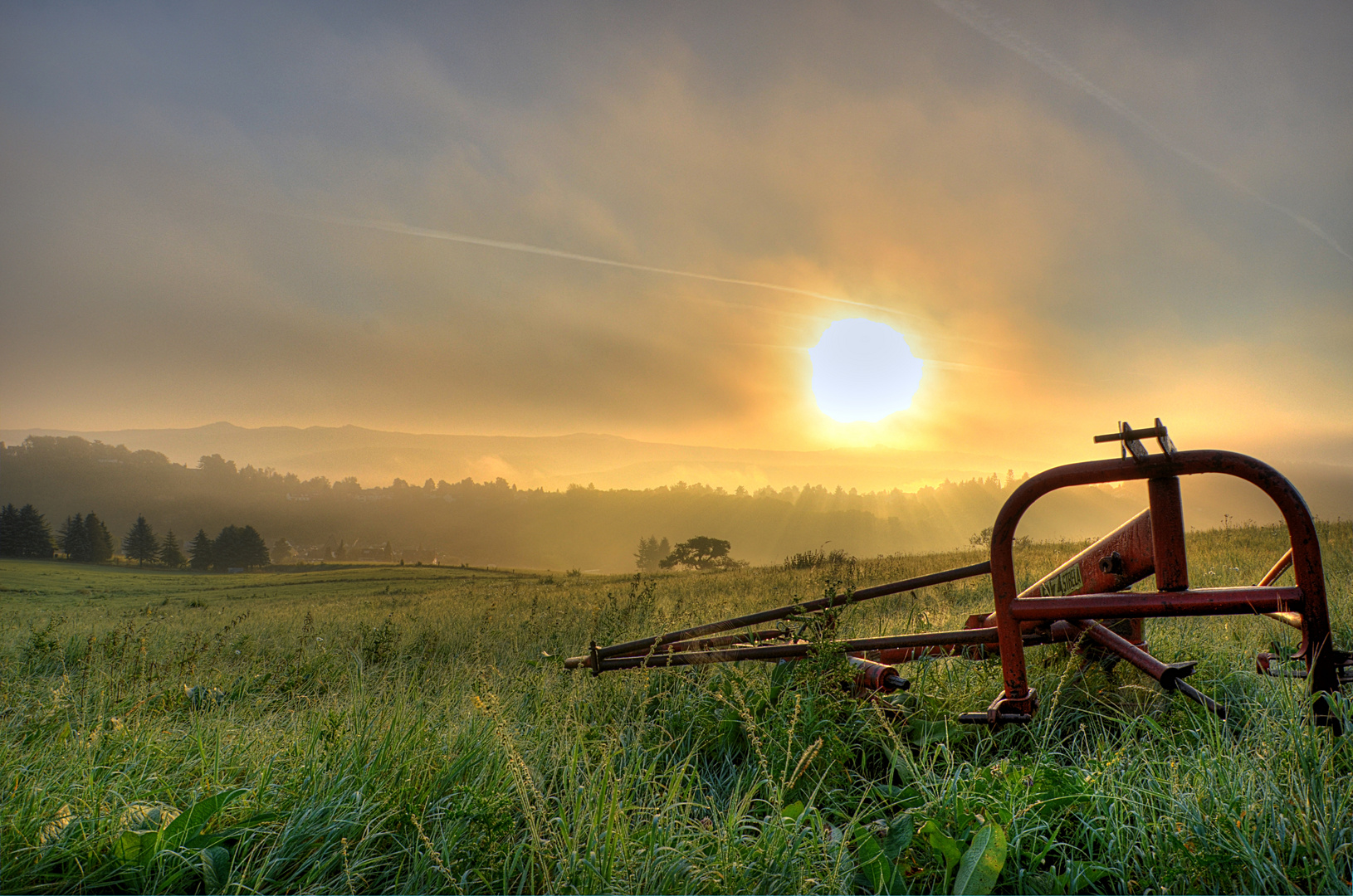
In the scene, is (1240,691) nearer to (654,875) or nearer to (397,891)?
(654,875)

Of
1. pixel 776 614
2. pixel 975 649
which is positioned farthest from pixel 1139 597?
pixel 776 614

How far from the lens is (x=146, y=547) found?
8100cm

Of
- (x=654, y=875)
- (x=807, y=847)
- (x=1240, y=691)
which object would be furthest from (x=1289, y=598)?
(x=654, y=875)

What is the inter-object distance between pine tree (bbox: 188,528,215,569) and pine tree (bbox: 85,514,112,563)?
935 cm

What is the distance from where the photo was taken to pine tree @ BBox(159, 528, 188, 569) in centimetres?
7906

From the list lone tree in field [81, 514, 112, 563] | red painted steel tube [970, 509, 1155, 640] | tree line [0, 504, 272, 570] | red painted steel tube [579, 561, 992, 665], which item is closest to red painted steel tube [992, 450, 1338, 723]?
red painted steel tube [970, 509, 1155, 640]

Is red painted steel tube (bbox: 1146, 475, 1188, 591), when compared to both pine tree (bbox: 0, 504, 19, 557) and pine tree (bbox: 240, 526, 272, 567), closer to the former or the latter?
pine tree (bbox: 0, 504, 19, 557)

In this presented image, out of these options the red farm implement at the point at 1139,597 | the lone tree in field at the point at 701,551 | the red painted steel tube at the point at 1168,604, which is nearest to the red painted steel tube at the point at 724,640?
the red farm implement at the point at 1139,597

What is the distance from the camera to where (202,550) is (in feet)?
266

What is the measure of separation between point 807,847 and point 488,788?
5.11 feet

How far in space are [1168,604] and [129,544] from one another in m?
109

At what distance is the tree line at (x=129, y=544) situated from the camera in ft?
202

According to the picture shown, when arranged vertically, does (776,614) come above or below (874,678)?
above

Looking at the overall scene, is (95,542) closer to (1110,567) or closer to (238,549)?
(238,549)
